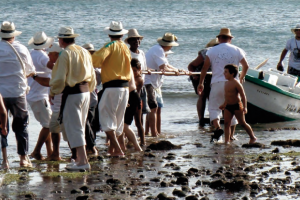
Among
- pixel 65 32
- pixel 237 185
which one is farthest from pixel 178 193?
pixel 65 32

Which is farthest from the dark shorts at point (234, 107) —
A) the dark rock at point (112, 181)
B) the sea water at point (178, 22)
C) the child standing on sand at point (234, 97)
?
the sea water at point (178, 22)

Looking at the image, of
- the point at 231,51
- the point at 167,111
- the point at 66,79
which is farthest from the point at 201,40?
the point at 66,79

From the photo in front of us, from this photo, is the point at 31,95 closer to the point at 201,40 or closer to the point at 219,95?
the point at 219,95

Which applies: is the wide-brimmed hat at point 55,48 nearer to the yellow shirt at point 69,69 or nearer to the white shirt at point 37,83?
the white shirt at point 37,83

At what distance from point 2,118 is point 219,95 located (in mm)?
4248

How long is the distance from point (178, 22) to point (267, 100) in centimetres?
3237

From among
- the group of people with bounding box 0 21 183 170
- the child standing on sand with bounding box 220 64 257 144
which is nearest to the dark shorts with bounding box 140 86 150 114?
the group of people with bounding box 0 21 183 170

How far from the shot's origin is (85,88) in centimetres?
763

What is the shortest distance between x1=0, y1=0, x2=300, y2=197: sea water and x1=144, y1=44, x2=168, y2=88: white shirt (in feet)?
19.0

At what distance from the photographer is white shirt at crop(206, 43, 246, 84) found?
10.0m

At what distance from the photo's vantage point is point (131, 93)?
9078mm

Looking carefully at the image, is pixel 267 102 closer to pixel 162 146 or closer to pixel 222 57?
pixel 222 57

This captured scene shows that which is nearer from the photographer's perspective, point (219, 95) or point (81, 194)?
point (81, 194)

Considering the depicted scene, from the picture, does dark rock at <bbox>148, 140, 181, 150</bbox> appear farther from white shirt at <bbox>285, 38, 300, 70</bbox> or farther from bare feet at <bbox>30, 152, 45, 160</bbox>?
white shirt at <bbox>285, 38, 300, 70</bbox>
